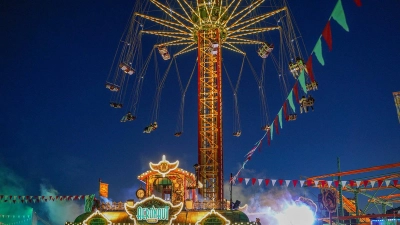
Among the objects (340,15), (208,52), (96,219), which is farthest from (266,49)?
(340,15)

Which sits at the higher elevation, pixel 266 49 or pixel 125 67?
pixel 266 49

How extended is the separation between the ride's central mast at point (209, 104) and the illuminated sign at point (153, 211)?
5.28 meters

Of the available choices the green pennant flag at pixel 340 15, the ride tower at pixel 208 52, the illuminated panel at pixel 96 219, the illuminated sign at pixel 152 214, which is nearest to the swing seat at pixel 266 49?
the ride tower at pixel 208 52

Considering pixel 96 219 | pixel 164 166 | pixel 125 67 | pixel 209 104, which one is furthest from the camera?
pixel 209 104

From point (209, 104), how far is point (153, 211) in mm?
10322

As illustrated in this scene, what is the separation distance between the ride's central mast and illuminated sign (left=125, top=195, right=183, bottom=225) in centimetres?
528

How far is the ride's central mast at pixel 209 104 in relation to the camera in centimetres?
2922

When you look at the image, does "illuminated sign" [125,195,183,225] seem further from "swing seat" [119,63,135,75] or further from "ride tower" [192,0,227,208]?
"swing seat" [119,63,135,75]

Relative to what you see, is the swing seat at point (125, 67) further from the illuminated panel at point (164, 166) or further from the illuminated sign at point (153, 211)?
the illuminated sign at point (153, 211)

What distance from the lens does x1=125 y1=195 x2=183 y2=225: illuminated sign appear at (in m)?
23.5

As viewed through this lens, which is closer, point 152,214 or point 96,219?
point 152,214

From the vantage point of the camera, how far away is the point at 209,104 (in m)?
31.1

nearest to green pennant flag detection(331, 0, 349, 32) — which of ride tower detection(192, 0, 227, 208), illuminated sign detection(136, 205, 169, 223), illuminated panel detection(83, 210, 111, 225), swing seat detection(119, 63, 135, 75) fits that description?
illuminated sign detection(136, 205, 169, 223)

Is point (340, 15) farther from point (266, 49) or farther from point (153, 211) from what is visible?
point (153, 211)
